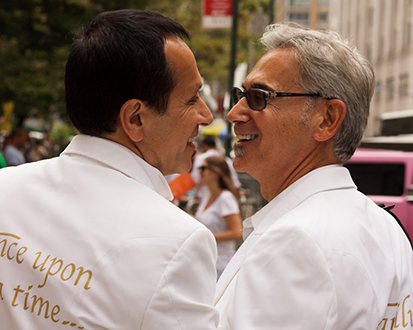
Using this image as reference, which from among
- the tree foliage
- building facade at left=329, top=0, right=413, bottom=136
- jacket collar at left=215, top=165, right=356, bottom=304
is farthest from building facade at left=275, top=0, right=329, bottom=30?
jacket collar at left=215, top=165, right=356, bottom=304

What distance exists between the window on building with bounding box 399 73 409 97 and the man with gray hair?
35.3 meters

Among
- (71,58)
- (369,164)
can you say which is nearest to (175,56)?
(71,58)

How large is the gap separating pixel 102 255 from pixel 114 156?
1.15 ft

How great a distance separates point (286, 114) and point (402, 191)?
5810 mm

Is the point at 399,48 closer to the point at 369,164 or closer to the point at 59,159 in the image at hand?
the point at 369,164

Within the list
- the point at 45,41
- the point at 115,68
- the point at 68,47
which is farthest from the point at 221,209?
the point at 68,47

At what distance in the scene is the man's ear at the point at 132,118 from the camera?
5.82 feet

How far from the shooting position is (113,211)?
1.63 metres

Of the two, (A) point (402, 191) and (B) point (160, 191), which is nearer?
(B) point (160, 191)

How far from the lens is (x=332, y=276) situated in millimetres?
1760

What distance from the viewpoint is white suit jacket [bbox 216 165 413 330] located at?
5.74 ft

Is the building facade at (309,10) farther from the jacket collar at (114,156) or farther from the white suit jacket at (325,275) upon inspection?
the jacket collar at (114,156)

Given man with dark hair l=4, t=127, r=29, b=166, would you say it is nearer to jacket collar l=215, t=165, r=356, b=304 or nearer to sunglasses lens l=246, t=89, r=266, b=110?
sunglasses lens l=246, t=89, r=266, b=110

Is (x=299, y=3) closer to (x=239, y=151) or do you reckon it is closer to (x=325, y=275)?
(x=239, y=151)
